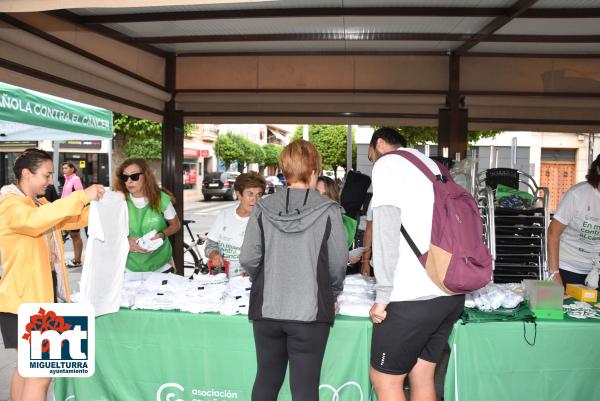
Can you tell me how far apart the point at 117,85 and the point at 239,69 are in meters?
1.42

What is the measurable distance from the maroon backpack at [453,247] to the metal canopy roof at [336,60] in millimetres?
2273

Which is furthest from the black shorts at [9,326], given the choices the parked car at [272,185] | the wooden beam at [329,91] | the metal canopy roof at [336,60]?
the wooden beam at [329,91]

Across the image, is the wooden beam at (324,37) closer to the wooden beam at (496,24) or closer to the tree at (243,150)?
the wooden beam at (496,24)

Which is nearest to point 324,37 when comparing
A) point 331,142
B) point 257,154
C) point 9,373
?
point 9,373

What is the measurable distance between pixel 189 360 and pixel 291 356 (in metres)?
0.89

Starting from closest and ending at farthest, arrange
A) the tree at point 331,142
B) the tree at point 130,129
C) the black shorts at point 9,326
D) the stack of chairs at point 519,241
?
the black shorts at point 9,326, the stack of chairs at point 519,241, the tree at point 130,129, the tree at point 331,142

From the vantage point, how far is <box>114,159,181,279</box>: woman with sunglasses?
362 cm

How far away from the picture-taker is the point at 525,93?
218 inches

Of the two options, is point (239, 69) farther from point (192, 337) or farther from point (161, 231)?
point (192, 337)

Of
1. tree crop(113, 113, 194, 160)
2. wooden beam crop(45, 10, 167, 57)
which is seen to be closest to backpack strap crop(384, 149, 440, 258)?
wooden beam crop(45, 10, 167, 57)

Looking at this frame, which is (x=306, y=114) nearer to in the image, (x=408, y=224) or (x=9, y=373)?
(x=9, y=373)

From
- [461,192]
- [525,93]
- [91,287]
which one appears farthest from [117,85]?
[525,93]

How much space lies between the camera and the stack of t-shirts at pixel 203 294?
285 centimetres

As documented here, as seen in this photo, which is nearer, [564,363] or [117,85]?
[564,363]
